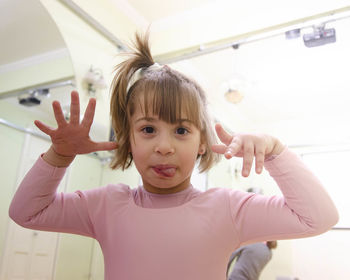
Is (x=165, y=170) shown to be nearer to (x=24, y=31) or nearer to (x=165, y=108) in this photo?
(x=165, y=108)

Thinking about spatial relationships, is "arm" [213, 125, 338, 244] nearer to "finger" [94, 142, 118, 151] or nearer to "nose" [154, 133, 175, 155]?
"nose" [154, 133, 175, 155]

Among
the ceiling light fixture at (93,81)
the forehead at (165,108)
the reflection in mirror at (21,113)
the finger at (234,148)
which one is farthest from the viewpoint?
the ceiling light fixture at (93,81)

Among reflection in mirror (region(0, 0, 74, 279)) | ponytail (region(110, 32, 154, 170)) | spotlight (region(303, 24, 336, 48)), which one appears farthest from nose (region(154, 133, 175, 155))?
spotlight (region(303, 24, 336, 48))

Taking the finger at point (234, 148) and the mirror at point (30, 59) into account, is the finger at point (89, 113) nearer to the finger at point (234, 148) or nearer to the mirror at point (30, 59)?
the finger at point (234, 148)

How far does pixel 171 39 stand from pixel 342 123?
1.16 meters

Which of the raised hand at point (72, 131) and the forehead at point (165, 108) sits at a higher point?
the forehead at point (165, 108)

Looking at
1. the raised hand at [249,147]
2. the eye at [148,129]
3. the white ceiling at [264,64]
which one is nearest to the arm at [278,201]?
the raised hand at [249,147]

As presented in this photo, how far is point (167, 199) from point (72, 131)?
7.4 inches

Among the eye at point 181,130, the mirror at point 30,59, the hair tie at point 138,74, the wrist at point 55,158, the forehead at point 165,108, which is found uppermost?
the mirror at point 30,59

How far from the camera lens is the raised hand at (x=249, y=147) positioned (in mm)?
448

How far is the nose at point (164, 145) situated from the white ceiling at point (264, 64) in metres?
0.72

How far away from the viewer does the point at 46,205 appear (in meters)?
0.55

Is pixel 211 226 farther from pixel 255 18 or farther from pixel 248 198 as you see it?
pixel 255 18

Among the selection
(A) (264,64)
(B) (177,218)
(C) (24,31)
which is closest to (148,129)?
(B) (177,218)
